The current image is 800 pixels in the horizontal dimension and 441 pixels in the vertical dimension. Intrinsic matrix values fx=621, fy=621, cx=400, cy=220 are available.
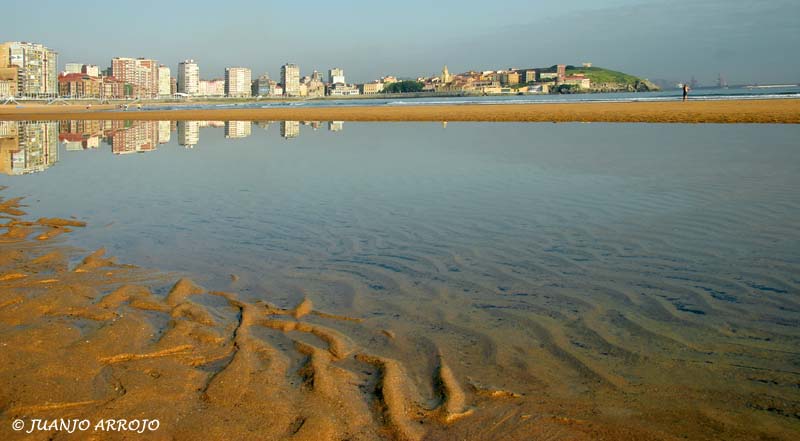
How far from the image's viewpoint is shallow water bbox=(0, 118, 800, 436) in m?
3.79

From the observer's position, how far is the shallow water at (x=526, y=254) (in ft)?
12.4

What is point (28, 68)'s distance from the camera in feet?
433

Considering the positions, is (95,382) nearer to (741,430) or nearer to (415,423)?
(415,423)

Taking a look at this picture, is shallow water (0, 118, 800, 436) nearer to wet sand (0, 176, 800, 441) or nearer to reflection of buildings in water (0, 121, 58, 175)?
wet sand (0, 176, 800, 441)

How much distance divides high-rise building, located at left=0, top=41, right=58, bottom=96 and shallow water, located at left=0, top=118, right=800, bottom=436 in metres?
135

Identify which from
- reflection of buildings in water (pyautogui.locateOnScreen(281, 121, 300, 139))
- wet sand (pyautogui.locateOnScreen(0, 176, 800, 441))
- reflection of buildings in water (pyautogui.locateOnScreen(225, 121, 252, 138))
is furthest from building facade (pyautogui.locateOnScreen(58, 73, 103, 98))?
wet sand (pyautogui.locateOnScreen(0, 176, 800, 441))

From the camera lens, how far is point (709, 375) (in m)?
3.66

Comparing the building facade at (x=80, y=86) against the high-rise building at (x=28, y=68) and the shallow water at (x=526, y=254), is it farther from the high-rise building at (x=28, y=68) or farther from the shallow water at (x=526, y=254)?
the shallow water at (x=526, y=254)

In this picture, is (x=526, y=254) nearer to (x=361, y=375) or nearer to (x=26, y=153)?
(x=361, y=375)

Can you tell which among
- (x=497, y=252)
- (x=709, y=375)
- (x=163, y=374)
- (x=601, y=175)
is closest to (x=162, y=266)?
(x=163, y=374)

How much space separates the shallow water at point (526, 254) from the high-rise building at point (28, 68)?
13490cm

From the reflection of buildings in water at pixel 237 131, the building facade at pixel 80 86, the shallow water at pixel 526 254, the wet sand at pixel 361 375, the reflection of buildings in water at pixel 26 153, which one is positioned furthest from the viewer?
the building facade at pixel 80 86

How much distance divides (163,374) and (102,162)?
50.3ft

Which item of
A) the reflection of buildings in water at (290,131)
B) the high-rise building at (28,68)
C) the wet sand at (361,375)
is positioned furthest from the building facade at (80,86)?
the wet sand at (361,375)
